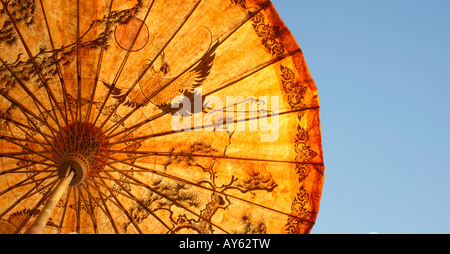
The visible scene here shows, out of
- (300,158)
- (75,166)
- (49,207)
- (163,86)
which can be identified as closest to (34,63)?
(75,166)

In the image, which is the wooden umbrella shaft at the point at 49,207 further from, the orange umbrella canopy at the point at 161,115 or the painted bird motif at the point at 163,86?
the painted bird motif at the point at 163,86

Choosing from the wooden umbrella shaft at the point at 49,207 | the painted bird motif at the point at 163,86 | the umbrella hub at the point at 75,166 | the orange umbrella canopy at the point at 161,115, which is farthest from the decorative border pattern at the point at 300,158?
the wooden umbrella shaft at the point at 49,207

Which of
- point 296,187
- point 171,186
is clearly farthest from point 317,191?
point 171,186

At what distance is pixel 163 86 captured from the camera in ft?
14.1

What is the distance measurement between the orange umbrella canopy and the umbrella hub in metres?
0.02

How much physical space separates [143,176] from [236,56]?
1964mm

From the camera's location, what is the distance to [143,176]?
15.8 feet

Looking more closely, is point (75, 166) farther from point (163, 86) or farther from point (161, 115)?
point (163, 86)

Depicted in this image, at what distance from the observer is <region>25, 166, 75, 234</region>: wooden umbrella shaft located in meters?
2.92

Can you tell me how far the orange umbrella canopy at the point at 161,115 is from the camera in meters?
4.08

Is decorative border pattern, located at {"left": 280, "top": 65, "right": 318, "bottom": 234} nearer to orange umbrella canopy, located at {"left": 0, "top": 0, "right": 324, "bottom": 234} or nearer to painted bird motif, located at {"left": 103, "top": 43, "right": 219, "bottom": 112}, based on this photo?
orange umbrella canopy, located at {"left": 0, "top": 0, "right": 324, "bottom": 234}

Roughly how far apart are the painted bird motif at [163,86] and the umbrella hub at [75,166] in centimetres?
81
